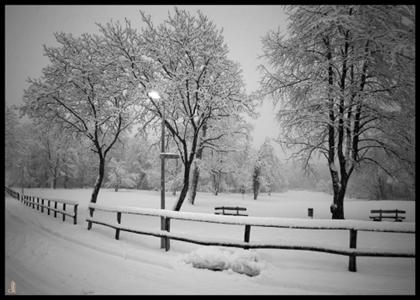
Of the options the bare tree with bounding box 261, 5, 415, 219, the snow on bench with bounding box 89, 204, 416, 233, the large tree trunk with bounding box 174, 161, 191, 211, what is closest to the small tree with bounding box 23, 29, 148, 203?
the large tree trunk with bounding box 174, 161, 191, 211

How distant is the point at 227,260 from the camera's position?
576cm

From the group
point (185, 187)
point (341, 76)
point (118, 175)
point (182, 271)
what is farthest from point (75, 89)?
point (118, 175)

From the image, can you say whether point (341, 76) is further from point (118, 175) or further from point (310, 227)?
point (118, 175)

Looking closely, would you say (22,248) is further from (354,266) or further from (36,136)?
(36,136)

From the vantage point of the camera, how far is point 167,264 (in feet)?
20.8

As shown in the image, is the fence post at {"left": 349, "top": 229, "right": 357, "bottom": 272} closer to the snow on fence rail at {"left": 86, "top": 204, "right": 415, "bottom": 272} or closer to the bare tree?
the snow on fence rail at {"left": 86, "top": 204, "right": 415, "bottom": 272}

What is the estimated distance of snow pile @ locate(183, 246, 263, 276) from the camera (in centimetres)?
558

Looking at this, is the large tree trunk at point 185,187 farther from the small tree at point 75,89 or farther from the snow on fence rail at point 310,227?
the snow on fence rail at point 310,227

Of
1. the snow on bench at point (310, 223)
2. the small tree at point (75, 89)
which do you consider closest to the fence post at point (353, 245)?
the snow on bench at point (310, 223)

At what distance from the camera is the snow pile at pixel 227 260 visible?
558 cm

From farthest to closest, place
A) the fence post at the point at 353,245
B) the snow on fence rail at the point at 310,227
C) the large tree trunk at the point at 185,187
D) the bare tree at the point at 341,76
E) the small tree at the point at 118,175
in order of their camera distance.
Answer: the small tree at the point at 118,175 < the large tree trunk at the point at 185,187 < the bare tree at the point at 341,76 < the fence post at the point at 353,245 < the snow on fence rail at the point at 310,227

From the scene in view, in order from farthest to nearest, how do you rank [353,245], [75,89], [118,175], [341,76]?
[118,175] → [75,89] → [341,76] → [353,245]
